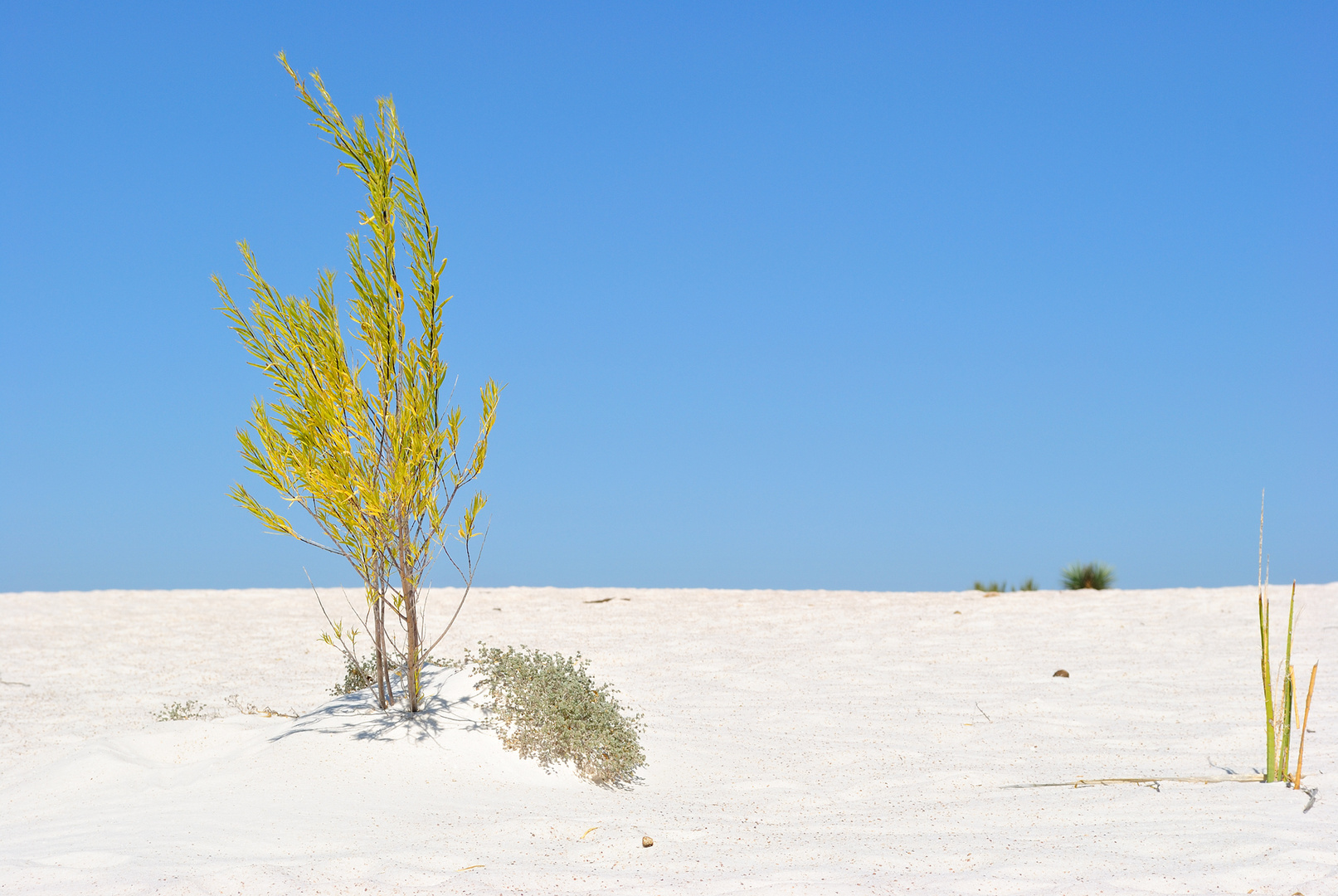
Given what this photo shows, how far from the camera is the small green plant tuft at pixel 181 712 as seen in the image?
7.65 metres

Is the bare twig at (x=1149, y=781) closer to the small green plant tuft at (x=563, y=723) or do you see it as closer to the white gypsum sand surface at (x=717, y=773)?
the white gypsum sand surface at (x=717, y=773)

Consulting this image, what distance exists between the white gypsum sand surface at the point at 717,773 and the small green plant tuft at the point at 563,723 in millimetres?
157

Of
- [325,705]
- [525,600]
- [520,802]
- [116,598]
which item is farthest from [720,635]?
[116,598]

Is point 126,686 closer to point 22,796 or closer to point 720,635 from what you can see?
point 22,796

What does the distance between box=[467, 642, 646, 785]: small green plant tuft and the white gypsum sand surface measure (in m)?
0.16

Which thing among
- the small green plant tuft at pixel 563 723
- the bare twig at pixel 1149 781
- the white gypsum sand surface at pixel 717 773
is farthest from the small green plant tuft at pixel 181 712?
the bare twig at pixel 1149 781

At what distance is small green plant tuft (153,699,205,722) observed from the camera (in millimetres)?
7649

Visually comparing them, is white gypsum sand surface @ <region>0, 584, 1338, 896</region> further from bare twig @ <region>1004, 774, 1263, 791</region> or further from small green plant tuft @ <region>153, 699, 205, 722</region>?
small green plant tuft @ <region>153, 699, 205, 722</region>

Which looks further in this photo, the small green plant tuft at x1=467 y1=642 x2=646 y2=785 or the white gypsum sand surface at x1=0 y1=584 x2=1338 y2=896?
the small green plant tuft at x1=467 y1=642 x2=646 y2=785

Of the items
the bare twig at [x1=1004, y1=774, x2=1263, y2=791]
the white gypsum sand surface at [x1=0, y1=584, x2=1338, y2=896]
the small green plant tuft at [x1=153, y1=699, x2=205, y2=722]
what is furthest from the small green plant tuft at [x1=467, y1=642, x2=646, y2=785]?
the small green plant tuft at [x1=153, y1=699, x2=205, y2=722]

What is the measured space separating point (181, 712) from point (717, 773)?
5045 mm

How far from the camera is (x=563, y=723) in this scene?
20.4 feet

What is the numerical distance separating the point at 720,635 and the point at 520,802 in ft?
24.6

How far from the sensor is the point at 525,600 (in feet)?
53.3
